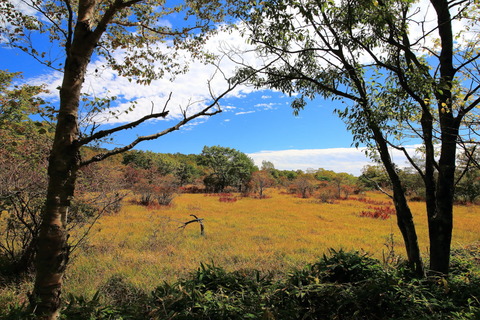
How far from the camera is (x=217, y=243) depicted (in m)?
9.27

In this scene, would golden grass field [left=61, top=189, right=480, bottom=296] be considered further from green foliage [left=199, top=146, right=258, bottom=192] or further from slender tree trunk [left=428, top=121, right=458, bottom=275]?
green foliage [left=199, top=146, right=258, bottom=192]

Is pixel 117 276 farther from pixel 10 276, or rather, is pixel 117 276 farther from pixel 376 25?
pixel 376 25

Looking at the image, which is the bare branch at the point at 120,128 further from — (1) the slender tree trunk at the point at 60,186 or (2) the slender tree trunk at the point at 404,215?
(2) the slender tree trunk at the point at 404,215

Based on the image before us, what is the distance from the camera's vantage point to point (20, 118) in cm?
764

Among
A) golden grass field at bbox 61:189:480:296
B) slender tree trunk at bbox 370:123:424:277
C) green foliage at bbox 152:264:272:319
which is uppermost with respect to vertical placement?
slender tree trunk at bbox 370:123:424:277

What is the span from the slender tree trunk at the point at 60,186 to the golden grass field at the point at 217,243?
314cm

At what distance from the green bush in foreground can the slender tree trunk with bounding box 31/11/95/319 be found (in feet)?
0.85

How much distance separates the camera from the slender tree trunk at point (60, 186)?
2250 mm

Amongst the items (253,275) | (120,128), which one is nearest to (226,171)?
(253,275)

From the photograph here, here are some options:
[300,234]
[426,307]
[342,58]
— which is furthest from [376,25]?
[300,234]

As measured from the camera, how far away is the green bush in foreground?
2.74 meters

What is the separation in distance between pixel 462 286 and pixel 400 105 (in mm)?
2840

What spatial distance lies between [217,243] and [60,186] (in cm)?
760

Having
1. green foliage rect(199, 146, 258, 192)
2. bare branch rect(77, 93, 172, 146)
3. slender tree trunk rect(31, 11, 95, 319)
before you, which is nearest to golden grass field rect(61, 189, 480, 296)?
slender tree trunk rect(31, 11, 95, 319)
